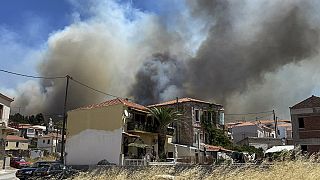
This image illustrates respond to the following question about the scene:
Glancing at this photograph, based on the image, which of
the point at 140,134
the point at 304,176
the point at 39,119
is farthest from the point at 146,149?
the point at 39,119

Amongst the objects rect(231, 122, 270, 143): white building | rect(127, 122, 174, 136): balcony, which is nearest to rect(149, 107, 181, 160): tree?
rect(127, 122, 174, 136): balcony

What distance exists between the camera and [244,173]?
14195 mm

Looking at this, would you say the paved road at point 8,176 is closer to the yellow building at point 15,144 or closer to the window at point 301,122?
the window at point 301,122

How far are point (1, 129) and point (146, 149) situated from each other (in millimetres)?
19289

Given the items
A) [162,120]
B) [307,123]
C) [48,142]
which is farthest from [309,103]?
[48,142]

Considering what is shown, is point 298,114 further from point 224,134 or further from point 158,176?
point 158,176

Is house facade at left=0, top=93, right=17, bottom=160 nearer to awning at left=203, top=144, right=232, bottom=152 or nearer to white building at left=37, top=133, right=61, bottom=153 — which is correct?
awning at left=203, top=144, right=232, bottom=152

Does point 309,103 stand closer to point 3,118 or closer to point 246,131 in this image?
point 3,118

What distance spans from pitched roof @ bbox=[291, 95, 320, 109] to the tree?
51.2ft

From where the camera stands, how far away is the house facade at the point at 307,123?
46375 millimetres

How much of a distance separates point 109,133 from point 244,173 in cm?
3435

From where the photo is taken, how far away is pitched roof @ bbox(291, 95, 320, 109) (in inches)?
1855

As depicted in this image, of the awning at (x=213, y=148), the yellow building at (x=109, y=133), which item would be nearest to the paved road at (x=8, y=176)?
the yellow building at (x=109, y=133)

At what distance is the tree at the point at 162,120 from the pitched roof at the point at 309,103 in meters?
15.6
